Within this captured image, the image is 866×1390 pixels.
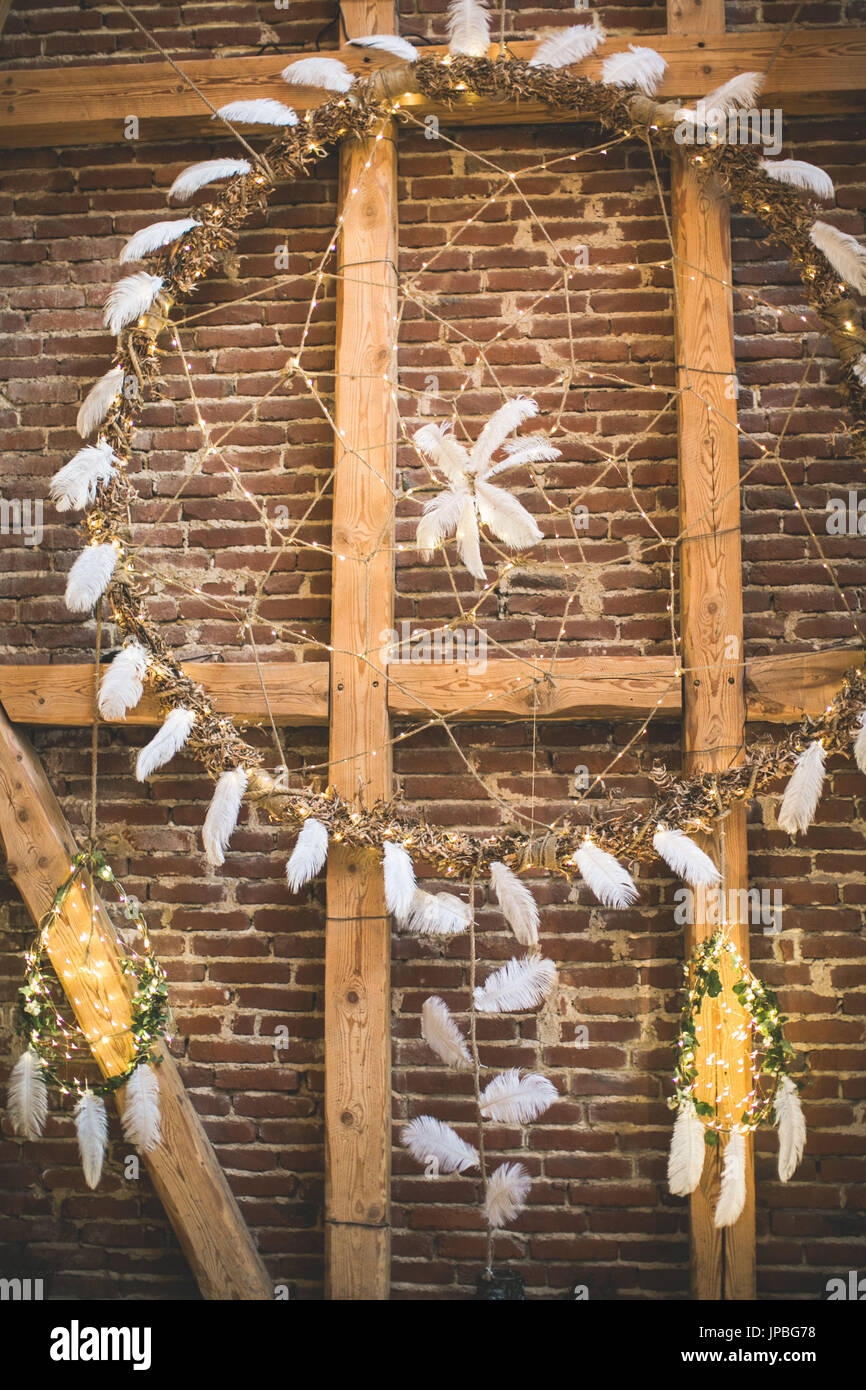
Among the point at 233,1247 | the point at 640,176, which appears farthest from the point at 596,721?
the point at 233,1247

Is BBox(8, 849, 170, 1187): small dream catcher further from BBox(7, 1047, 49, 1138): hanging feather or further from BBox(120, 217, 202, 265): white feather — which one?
BBox(120, 217, 202, 265): white feather

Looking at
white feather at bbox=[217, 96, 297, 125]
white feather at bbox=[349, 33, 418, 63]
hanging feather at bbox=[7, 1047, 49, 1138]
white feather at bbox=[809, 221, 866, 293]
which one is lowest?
hanging feather at bbox=[7, 1047, 49, 1138]

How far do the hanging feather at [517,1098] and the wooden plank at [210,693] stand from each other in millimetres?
926

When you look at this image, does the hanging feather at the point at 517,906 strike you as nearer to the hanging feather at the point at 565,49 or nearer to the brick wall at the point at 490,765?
the brick wall at the point at 490,765

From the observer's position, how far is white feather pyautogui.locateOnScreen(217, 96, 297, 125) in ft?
6.69

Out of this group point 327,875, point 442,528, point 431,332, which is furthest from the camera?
point 431,332

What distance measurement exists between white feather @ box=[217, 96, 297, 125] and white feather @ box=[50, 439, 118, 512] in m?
0.83

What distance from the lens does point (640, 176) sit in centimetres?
219

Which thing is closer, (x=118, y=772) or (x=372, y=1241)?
(x=372, y=1241)

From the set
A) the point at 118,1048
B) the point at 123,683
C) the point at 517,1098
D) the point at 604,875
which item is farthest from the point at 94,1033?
the point at 604,875

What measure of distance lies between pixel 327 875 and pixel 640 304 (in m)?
1.60

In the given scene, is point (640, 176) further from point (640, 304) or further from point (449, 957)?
point (449, 957)

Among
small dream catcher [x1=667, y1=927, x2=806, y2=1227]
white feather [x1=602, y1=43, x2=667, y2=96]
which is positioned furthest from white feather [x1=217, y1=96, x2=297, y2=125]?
small dream catcher [x1=667, y1=927, x2=806, y2=1227]

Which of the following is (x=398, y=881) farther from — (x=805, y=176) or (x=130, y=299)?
(x=805, y=176)
